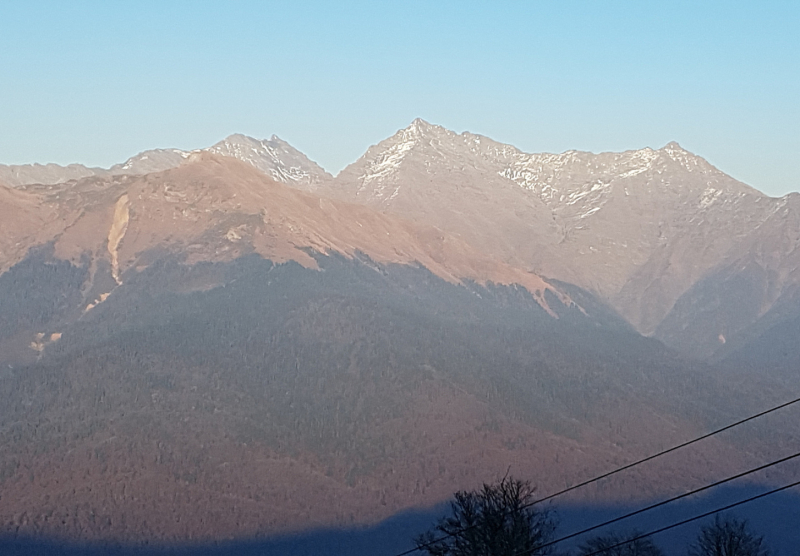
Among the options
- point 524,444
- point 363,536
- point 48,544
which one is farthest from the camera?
point 524,444

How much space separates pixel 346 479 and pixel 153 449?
2818 cm

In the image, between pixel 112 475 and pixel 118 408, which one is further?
pixel 118 408

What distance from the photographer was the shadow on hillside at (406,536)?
148 meters

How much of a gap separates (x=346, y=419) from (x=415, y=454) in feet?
51.6

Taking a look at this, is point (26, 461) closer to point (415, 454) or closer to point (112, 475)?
point (112, 475)

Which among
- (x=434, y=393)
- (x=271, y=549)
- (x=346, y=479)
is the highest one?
(x=434, y=393)

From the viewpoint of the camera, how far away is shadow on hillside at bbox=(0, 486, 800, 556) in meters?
148

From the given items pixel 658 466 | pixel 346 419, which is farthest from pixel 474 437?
pixel 658 466

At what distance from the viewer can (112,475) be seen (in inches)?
6481

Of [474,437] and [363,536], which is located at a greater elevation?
[474,437]

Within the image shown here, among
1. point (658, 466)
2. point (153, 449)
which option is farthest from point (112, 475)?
point (658, 466)

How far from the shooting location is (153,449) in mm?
173250

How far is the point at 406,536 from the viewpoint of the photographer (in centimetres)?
16288

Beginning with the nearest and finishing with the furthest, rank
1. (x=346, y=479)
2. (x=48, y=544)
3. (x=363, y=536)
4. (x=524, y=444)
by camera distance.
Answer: (x=48, y=544) < (x=363, y=536) < (x=346, y=479) < (x=524, y=444)
